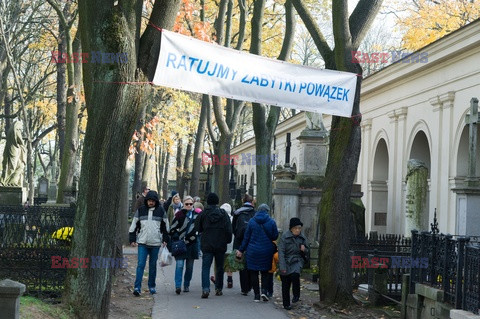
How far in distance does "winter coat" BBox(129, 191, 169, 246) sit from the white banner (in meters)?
3.53

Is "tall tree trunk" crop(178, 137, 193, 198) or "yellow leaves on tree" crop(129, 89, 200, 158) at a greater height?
"yellow leaves on tree" crop(129, 89, 200, 158)

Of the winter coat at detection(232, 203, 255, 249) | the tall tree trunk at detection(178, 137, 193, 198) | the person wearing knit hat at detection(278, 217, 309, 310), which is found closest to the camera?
the person wearing knit hat at detection(278, 217, 309, 310)

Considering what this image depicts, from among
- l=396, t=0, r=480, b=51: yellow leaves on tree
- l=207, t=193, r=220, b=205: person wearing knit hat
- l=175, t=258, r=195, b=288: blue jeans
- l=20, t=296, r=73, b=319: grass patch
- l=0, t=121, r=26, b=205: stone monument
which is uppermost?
l=396, t=0, r=480, b=51: yellow leaves on tree

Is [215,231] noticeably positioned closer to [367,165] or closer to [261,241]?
[261,241]

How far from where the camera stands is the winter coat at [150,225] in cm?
1402

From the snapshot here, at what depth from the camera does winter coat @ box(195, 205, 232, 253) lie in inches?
566

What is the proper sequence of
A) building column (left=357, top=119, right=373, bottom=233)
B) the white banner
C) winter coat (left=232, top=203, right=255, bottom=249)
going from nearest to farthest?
the white banner → winter coat (left=232, top=203, right=255, bottom=249) → building column (left=357, top=119, right=373, bottom=233)

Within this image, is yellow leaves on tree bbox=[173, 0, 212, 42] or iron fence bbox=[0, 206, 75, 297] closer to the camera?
iron fence bbox=[0, 206, 75, 297]

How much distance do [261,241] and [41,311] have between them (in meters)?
5.22

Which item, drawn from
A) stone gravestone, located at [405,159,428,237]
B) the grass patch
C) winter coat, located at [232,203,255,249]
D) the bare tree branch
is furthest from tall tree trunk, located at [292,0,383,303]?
stone gravestone, located at [405,159,428,237]

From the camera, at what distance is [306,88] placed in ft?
38.9

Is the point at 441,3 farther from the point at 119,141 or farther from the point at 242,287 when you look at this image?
the point at 119,141

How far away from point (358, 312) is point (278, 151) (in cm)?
5196

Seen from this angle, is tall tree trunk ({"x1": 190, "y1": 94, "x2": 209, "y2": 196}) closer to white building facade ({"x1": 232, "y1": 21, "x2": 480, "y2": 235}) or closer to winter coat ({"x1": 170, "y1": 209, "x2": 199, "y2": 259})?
white building facade ({"x1": 232, "y1": 21, "x2": 480, "y2": 235})
